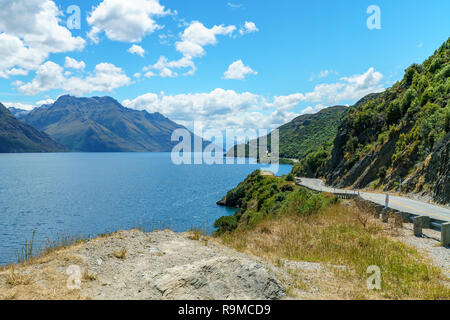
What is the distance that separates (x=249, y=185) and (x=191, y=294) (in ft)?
228

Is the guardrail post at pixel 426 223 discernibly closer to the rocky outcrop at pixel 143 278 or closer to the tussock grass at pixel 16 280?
the rocky outcrop at pixel 143 278

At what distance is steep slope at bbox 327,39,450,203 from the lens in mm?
26797

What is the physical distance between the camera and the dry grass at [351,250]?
24.8ft

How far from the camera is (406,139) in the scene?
3841cm

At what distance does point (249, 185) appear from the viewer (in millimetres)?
75375

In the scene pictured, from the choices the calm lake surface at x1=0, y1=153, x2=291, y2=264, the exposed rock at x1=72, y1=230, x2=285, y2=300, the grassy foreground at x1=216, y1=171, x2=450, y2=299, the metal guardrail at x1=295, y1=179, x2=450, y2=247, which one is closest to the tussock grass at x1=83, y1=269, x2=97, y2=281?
the exposed rock at x1=72, y1=230, x2=285, y2=300

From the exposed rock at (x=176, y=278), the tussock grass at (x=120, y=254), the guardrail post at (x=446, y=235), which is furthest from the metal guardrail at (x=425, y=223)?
the tussock grass at (x=120, y=254)

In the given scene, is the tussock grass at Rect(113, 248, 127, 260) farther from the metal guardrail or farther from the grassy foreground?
the metal guardrail

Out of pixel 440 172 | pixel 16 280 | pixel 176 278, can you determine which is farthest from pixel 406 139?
pixel 16 280

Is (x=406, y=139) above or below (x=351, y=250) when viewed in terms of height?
above

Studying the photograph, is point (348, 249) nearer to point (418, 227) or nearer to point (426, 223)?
point (418, 227)

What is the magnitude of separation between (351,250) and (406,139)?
112ft
